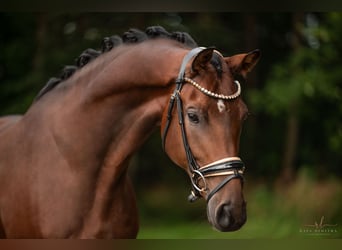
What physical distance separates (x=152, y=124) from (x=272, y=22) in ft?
20.8

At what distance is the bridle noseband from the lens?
6.72 feet

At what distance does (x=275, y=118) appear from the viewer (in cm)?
858

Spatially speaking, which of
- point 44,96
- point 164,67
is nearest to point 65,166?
point 44,96

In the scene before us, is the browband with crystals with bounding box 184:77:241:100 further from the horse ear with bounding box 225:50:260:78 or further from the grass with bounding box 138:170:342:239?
the grass with bounding box 138:170:342:239

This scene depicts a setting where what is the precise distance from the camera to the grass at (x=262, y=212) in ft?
19.7

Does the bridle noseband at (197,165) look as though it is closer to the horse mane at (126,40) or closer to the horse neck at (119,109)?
the horse neck at (119,109)

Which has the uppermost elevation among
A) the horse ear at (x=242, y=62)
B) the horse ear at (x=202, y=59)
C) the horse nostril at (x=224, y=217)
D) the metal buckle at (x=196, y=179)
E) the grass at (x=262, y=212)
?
the horse ear at (x=202, y=59)

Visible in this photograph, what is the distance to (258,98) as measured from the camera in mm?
7723

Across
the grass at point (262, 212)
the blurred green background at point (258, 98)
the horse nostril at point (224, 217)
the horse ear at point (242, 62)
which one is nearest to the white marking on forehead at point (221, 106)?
the horse ear at point (242, 62)

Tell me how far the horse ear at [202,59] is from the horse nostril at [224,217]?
1.98 ft

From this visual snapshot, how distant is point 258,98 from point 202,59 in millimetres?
5719

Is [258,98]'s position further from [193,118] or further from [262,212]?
[193,118]

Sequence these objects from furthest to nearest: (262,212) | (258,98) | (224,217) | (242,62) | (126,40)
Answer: (258,98), (262,212), (126,40), (242,62), (224,217)

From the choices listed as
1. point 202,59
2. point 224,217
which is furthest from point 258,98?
point 224,217
